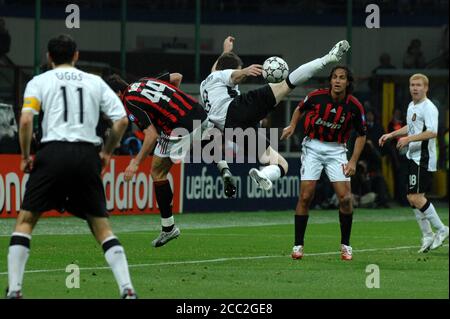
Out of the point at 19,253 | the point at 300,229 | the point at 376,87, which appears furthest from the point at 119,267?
the point at 376,87

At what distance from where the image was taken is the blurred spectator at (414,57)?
3162cm

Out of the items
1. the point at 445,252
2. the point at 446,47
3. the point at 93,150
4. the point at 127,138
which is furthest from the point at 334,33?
the point at 93,150

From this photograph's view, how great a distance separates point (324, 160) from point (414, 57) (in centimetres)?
1770

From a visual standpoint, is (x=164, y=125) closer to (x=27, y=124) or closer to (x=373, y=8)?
(x=27, y=124)

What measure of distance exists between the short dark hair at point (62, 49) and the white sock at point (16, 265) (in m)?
1.42

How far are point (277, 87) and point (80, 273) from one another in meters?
4.11

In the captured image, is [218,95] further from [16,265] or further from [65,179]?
[16,265]

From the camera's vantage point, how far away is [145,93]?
15250mm

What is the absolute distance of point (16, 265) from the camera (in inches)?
380

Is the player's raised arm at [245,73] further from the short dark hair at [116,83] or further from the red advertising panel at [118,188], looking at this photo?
the red advertising panel at [118,188]

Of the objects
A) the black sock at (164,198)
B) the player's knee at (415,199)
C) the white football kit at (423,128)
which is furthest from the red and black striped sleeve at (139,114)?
the player's knee at (415,199)

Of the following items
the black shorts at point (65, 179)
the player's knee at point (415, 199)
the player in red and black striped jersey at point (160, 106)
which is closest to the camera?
the black shorts at point (65, 179)

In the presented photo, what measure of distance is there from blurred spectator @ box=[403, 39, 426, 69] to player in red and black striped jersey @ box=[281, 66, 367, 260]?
56.9 feet

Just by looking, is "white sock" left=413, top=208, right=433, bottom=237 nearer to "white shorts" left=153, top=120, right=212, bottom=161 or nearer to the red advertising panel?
"white shorts" left=153, top=120, right=212, bottom=161
